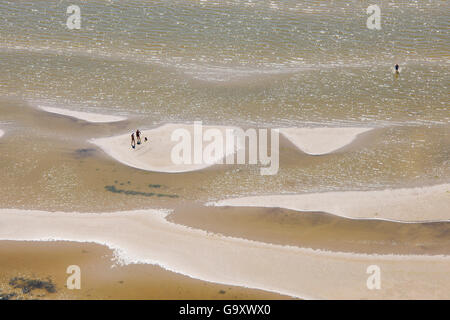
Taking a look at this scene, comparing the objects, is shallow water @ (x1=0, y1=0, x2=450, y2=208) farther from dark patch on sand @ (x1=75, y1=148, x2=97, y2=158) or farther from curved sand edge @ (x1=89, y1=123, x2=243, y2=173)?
curved sand edge @ (x1=89, y1=123, x2=243, y2=173)

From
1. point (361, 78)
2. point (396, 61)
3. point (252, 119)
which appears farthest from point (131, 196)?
point (396, 61)

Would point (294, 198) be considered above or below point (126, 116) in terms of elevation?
below

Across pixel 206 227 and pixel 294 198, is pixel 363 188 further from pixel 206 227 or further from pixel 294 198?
pixel 206 227

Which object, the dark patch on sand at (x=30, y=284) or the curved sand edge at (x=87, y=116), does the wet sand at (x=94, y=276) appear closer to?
the dark patch on sand at (x=30, y=284)

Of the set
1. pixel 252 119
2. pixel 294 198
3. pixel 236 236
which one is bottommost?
pixel 236 236

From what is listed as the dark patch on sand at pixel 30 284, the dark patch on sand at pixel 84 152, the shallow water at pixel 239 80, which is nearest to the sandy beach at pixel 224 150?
the dark patch on sand at pixel 30 284
